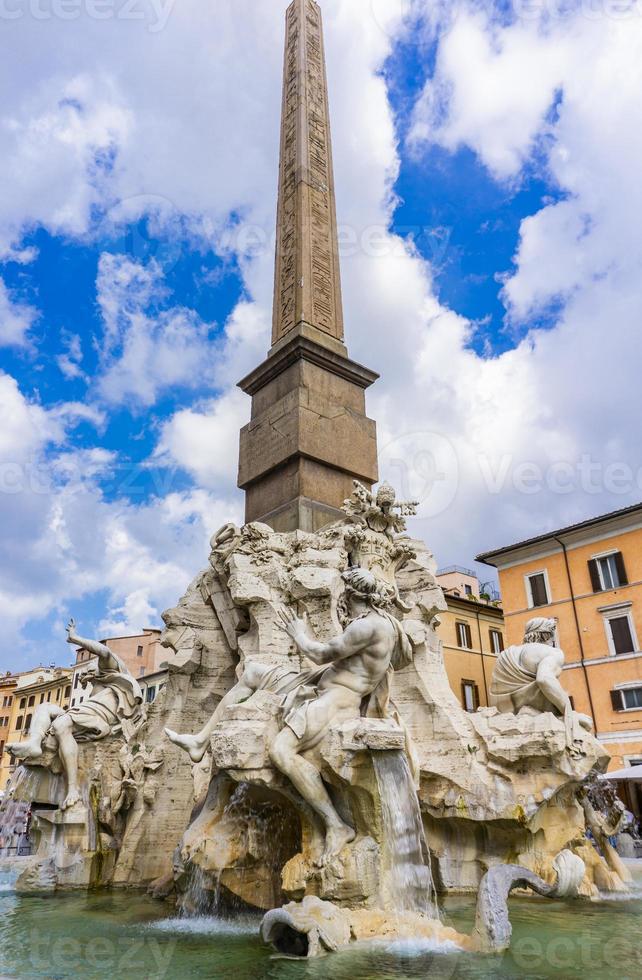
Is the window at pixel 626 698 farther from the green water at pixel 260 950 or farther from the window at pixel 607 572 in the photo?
the green water at pixel 260 950

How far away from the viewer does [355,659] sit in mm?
5195

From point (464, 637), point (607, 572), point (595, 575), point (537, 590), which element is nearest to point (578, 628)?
point (595, 575)

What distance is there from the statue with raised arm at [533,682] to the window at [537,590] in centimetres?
1688

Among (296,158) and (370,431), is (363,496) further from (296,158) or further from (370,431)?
(296,158)

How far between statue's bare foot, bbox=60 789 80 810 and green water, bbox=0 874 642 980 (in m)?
1.61

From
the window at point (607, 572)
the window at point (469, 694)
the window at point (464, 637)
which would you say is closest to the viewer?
the window at point (607, 572)

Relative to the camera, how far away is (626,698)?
66.0ft

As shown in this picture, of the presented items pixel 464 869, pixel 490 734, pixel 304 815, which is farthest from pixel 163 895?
pixel 490 734

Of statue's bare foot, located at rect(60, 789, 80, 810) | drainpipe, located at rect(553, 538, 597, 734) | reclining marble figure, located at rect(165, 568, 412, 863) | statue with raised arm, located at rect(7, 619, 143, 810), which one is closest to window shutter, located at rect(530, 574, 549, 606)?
drainpipe, located at rect(553, 538, 597, 734)

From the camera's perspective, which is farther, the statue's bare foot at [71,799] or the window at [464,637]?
the window at [464,637]

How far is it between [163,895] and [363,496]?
388cm

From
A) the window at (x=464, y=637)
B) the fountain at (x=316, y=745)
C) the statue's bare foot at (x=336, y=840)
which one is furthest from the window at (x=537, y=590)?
the statue's bare foot at (x=336, y=840)

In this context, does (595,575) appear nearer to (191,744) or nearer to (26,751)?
(26,751)

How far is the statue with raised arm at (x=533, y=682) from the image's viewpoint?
649 cm
